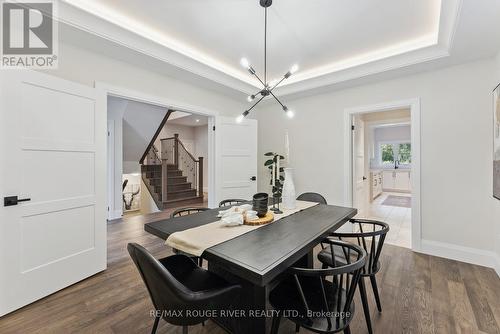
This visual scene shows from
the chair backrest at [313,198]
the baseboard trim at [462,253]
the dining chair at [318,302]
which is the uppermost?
the chair backrest at [313,198]

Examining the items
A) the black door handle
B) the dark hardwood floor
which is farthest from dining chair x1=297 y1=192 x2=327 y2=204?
the black door handle

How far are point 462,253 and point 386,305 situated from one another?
1.71 metres

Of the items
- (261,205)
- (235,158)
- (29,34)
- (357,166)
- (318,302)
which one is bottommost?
(318,302)

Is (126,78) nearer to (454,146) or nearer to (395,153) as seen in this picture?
(454,146)

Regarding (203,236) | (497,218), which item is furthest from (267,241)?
(497,218)

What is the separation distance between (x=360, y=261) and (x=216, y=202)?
9.59ft

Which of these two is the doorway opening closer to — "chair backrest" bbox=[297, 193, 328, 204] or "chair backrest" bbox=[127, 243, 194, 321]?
"chair backrest" bbox=[297, 193, 328, 204]

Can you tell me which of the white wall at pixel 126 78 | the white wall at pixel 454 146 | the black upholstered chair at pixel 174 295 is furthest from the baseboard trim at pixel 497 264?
the white wall at pixel 126 78

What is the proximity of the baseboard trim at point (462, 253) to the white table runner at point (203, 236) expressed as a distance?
2728 mm

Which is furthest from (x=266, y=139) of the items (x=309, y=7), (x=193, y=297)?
(x=193, y=297)

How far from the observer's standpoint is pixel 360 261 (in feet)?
3.85

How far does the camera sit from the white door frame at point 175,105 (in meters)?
2.65

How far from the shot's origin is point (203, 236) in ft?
4.97

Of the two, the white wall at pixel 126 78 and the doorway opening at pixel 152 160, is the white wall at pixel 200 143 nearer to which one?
the doorway opening at pixel 152 160
